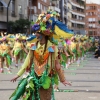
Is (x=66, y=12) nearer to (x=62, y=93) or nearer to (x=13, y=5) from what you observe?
(x=13, y=5)

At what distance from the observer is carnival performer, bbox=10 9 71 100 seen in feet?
22.4

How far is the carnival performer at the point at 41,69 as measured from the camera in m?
6.81

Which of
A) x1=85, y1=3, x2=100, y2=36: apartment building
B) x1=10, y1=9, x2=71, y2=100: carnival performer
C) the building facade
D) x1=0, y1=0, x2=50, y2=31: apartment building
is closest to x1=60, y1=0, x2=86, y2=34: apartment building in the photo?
x1=85, y1=3, x2=100, y2=36: apartment building

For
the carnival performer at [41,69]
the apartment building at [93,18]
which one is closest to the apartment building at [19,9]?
the carnival performer at [41,69]

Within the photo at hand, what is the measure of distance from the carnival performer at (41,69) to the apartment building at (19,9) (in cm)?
3152

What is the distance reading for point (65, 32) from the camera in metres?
7.14

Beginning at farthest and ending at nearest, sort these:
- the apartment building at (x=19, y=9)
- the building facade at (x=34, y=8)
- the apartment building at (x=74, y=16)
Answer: the apartment building at (x=74, y=16) → the building facade at (x=34, y=8) → the apartment building at (x=19, y=9)

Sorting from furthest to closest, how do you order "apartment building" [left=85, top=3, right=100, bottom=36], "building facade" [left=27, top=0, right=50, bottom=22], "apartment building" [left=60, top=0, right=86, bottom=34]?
"apartment building" [left=85, top=3, right=100, bottom=36], "apartment building" [left=60, top=0, right=86, bottom=34], "building facade" [left=27, top=0, right=50, bottom=22]

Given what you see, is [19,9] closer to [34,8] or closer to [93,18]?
[34,8]

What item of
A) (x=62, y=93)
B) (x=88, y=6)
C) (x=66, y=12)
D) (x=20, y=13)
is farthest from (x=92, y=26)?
(x=62, y=93)

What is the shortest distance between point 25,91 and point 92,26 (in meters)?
133

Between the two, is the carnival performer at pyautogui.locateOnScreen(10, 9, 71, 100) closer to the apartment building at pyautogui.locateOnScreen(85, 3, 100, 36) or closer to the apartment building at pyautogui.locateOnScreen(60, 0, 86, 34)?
the apartment building at pyautogui.locateOnScreen(60, 0, 86, 34)

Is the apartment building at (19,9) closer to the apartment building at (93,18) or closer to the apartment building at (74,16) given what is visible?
the apartment building at (74,16)

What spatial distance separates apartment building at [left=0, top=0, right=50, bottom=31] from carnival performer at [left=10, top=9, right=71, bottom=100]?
31519mm
